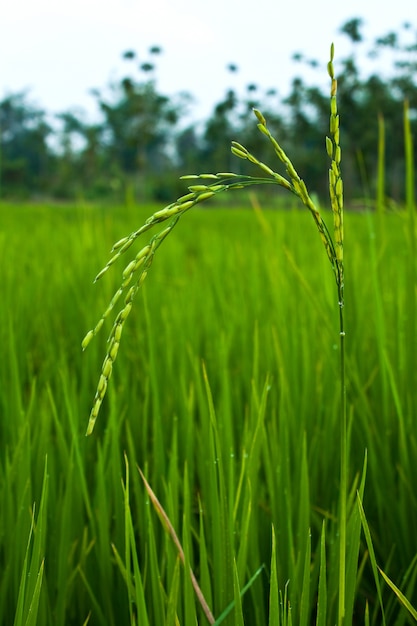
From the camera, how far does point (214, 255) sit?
2.31m

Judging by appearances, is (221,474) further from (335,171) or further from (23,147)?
(23,147)

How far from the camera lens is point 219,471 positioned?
526mm

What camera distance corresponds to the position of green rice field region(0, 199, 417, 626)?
1.73 feet

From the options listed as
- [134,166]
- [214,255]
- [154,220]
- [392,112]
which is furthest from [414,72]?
[154,220]

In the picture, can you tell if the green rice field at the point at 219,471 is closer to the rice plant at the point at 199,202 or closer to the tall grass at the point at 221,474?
the tall grass at the point at 221,474

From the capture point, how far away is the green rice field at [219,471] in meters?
0.53

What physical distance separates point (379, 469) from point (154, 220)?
0.54 m

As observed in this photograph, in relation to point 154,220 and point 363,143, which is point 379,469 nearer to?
point 154,220

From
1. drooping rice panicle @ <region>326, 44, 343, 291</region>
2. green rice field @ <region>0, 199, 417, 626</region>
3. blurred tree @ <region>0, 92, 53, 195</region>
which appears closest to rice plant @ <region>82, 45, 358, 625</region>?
drooping rice panicle @ <region>326, 44, 343, 291</region>

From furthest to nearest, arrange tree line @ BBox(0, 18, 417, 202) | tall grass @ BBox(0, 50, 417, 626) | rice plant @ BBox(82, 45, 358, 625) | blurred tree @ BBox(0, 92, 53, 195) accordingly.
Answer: blurred tree @ BBox(0, 92, 53, 195) → tree line @ BBox(0, 18, 417, 202) → tall grass @ BBox(0, 50, 417, 626) → rice plant @ BBox(82, 45, 358, 625)

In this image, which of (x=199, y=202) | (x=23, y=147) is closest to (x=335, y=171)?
(x=199, y=202)

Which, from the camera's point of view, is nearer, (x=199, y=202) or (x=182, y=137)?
A: (x=199, y=202)

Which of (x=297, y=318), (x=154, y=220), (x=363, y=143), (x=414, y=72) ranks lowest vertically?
(x=297, y=318)

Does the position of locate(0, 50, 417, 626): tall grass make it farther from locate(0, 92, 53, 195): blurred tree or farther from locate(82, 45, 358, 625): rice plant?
locate(0, 92, 53, 195): blurred tree
